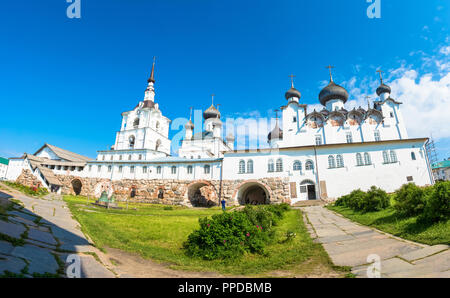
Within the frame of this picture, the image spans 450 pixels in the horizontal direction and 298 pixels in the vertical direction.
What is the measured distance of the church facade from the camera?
25125 mm

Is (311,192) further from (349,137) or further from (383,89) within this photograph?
(383,89)

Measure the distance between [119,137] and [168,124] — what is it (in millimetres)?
10967

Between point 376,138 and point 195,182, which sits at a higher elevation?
point 376,138

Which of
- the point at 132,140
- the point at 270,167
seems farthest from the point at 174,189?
the point at 132,140

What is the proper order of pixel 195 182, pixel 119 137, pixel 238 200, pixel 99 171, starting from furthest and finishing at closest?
pixel 119 137, pixel 99 171, pixel 195 182, pixel 238 200

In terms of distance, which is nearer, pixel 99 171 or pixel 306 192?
pixel 306 192

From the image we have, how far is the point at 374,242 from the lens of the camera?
6.38 meters

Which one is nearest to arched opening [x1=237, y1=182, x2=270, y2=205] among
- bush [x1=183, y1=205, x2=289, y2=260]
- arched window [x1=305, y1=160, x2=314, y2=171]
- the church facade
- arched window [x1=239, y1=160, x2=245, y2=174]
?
the church facade

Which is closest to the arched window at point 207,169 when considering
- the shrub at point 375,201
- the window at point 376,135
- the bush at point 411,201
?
the shrub at point 375,201

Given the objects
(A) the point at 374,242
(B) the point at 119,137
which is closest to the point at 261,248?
(A) the point at 374,242

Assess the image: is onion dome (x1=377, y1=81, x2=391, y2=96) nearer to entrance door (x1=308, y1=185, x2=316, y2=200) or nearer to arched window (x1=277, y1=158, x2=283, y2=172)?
entrance door (x1=308, y1=185, x2=316, y2=200)

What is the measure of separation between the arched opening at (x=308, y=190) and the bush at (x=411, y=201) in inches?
679
